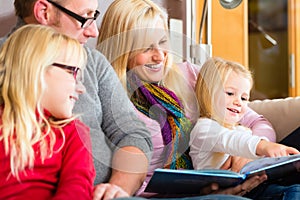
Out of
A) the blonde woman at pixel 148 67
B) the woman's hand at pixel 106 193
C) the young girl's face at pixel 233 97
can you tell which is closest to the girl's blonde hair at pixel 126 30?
the blonde woman at pixel 148 67

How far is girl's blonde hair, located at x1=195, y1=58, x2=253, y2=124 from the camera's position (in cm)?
181

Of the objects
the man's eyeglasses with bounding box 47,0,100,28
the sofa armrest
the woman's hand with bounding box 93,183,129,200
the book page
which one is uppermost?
the man's eyeglasses with bounding box 47,0,100,28

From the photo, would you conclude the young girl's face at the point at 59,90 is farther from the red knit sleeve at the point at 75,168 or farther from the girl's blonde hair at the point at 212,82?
the girl's blonde hair at the point at 212,82

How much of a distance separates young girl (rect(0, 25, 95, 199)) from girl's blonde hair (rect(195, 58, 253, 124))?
617 mm

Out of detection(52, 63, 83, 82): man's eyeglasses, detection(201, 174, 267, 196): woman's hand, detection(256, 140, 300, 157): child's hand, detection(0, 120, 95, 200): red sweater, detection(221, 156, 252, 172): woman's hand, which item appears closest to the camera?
detection(0, 120, 95, 200): red sweater

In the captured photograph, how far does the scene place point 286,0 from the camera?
13.2 feet

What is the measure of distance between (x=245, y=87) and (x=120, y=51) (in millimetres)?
464

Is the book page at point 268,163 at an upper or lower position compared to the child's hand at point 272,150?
upper

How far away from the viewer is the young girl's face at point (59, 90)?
1233mm

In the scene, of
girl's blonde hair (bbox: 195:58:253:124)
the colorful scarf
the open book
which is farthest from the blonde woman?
the open book

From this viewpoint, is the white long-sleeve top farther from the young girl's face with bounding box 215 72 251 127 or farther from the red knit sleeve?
the red knit sleeve

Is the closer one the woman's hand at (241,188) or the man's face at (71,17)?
the woman's hand at (241,188)

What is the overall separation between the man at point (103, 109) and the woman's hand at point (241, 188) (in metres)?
0.18

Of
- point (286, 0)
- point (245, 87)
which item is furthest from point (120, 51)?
point (286, 0)
